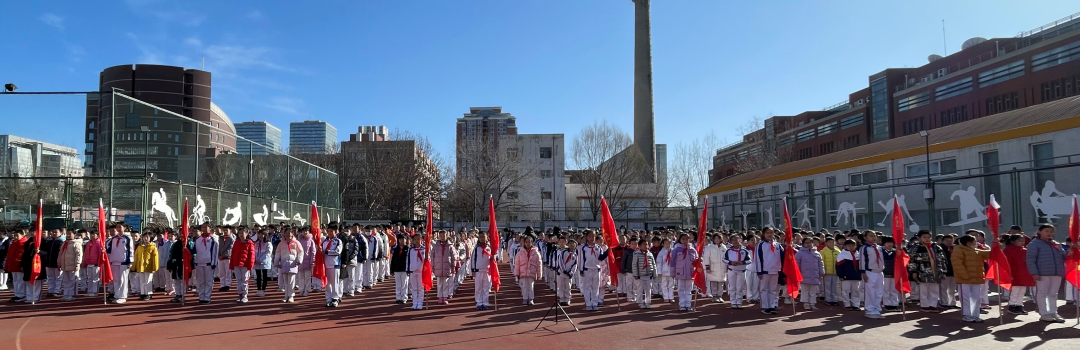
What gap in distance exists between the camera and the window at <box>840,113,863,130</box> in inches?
2913

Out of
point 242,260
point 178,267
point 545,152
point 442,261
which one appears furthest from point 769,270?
point 545,152

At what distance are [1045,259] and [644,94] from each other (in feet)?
180

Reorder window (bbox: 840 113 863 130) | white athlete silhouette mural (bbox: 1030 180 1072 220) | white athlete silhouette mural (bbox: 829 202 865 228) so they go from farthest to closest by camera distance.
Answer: window (bbox: 840 113 863 130) → white athlete silhouette mural (bbox: 829 202 865 228) → white athlete silhouette mural (bbox: 1030 180 1072 220)

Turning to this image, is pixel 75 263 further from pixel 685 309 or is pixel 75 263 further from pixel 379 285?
pixel 685 309

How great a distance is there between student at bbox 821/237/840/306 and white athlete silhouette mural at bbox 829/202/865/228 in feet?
34.6

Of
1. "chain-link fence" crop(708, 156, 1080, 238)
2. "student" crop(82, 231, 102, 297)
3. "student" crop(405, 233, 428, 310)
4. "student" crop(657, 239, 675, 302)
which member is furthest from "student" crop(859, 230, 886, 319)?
"student" crop(82, 231, 102, 297)

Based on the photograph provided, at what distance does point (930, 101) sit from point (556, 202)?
120ft

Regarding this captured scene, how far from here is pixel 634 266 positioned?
14555 millimetres

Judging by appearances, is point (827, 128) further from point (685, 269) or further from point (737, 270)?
point (685, 269)

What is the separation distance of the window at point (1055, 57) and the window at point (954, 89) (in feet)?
22.0

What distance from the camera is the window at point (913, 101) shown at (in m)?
62.9

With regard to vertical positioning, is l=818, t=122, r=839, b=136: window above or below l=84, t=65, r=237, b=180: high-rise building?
above

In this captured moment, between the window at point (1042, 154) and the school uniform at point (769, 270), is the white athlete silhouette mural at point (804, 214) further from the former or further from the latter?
the school uniform at point (769, 270)

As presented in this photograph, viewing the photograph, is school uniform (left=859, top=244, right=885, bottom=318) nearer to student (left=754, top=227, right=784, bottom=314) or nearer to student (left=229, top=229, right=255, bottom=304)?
student (left=754, top=227, right=784, bottom=314)
